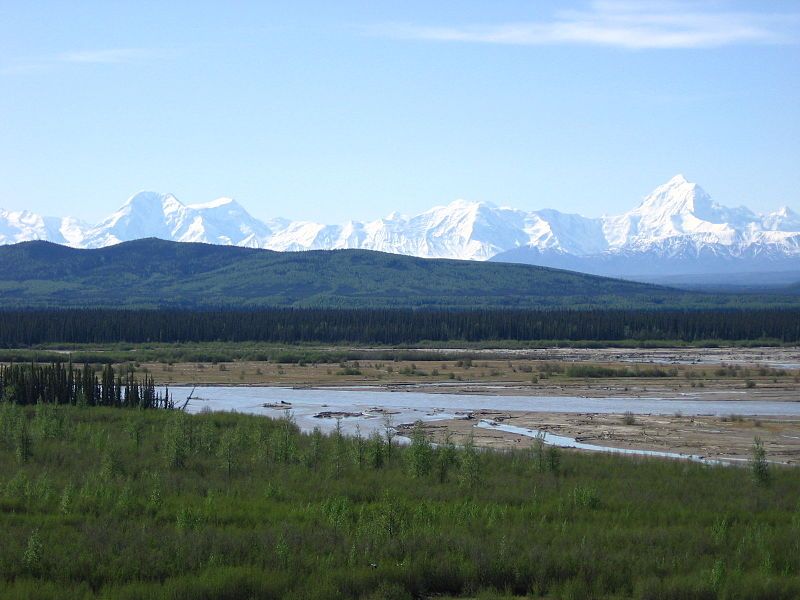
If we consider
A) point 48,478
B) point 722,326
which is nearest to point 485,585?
point 48,478

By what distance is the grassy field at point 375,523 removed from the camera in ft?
67.1

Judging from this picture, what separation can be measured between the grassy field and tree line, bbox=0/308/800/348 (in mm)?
109862

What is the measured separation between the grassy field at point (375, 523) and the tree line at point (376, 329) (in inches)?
4325

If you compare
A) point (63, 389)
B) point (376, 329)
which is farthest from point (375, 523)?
point (376, 329)

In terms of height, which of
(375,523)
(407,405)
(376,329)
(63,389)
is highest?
(376,329)

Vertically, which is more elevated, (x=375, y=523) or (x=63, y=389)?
(x=63, y=389)

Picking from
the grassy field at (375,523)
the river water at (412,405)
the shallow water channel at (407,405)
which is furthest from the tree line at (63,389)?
the grassy field at (375,523)

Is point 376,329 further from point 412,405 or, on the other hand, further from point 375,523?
point 375,523

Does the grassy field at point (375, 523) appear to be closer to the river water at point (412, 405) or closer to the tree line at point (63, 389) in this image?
the river water at point (412, 405)

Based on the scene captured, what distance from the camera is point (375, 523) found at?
24.3m

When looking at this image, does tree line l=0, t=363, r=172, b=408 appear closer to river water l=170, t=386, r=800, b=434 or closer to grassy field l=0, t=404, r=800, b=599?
river water l=170, t=386, r=800, b=434

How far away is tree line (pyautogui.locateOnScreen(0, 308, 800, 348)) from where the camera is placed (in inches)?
5719

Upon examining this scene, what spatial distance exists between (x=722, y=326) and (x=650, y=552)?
13980cm

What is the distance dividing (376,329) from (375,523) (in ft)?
426
